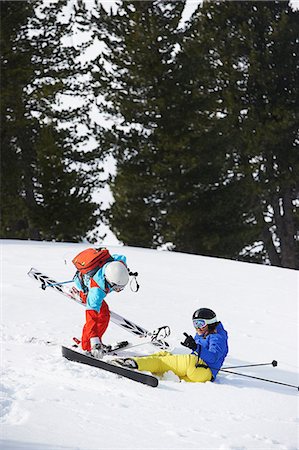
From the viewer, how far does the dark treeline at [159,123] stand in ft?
58.6

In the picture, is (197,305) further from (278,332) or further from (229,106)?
(229,106)

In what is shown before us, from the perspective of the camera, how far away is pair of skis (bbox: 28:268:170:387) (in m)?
5.52

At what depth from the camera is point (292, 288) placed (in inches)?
422

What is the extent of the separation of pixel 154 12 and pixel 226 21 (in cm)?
251

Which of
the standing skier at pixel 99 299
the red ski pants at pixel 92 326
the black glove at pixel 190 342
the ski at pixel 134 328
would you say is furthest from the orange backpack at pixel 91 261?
the black glove at pixel 190 342

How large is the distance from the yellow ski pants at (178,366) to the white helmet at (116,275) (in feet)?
2.46

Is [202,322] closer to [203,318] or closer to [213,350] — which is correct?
[203,318]

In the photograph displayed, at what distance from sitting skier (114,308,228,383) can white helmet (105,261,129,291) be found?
75 centimetres

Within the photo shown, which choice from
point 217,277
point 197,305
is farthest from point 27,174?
point 197,305

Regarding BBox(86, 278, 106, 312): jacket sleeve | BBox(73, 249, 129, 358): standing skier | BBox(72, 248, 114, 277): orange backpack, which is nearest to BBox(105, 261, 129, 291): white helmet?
BBox(73, 249, 129, 358): standing skier

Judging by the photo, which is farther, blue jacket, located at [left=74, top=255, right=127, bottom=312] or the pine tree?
the pine tree

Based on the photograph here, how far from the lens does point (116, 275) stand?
607 centimetres

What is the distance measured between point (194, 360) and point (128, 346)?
2.73ft

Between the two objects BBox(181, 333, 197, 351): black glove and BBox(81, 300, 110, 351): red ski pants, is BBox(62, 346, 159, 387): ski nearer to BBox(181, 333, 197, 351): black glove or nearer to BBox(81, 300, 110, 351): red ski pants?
BBox(81, 300, 110, 351): red ski pants
